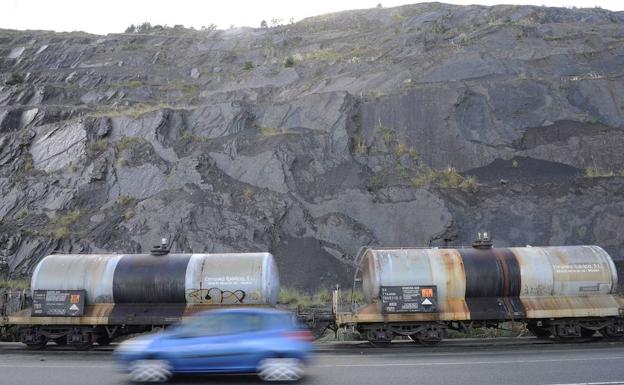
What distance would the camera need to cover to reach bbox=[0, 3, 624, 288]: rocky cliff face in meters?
25.5

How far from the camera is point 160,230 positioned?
84.9 ft

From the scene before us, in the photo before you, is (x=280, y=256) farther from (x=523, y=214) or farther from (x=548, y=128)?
(x=548, y=128)

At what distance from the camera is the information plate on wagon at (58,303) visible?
1614 cm

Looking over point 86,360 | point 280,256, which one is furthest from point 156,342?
point 280,256

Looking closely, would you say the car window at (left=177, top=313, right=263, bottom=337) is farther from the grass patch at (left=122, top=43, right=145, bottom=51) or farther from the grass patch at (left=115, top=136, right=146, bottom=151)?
the grass patch at (left=122, top=43, right=145, bottom=51)

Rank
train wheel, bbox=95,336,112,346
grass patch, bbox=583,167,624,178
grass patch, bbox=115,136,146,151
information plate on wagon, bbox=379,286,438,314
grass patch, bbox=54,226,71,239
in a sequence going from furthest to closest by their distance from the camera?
1. grass patch, bbox=115,136,146,151
2. grass patch, bbox=583,167,624,178
3. grass patch, bbox=54,226,71,239
4. train wheel, bbox=95,336,112,346
5. information plate on wagon, bbox=379,286,438,314

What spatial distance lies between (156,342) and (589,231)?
71.0 feet

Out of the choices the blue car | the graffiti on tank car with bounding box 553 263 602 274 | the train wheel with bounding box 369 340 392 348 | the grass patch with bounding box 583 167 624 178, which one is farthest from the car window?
the grass patch with bounding box 583 167 624 178

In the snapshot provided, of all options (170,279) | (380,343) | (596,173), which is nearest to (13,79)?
(170,279)

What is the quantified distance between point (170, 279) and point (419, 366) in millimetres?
8267

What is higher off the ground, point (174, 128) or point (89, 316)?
point (174, 128)

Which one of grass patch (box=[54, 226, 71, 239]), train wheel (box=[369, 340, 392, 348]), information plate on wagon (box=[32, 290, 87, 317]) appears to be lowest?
train wheel (box=[369, 340, 392, 348])

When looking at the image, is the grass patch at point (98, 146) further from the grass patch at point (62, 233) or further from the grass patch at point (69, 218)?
the grass patch at point (62, 233)

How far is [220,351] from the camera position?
9.73m
